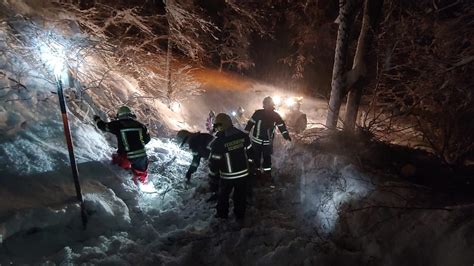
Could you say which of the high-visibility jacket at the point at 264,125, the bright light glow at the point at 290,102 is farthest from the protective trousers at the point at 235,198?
the bright light glow at the point at 290,102

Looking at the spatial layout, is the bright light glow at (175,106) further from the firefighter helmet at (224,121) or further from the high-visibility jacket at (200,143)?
the firefighter helmet at (224,121)

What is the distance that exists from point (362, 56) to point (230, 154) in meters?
6.20

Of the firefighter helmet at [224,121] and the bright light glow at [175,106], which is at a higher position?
the bright light glow at [175,106]

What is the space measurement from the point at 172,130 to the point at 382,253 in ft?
26.7

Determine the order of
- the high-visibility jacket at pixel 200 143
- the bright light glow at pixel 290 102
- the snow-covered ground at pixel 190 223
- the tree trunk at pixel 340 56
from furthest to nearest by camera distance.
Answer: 1. the bright light glow at pixel 290 102
2. the tree trunk at pixel 340 56
3. the high-visibility jacket at pixel 200 143
4. the snow-covered ground at pixel 190 223

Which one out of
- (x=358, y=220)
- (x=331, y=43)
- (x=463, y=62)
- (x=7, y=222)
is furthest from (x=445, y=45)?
(x=331, y=43)

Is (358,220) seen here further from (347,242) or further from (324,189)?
(324,189)

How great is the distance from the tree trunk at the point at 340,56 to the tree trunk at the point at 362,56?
0.98 feet

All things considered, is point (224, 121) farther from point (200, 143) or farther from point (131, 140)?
point (131, 140)

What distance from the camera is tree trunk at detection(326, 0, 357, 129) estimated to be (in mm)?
9883

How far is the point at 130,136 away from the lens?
6.45m

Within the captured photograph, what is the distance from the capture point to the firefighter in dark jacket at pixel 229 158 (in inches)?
218

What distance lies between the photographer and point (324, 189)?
22.0ft

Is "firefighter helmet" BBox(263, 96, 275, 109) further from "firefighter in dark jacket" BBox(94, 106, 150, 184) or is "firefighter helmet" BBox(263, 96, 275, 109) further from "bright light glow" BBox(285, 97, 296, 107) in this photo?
"bright light glow" BBox(285, 97, 296, 107)
